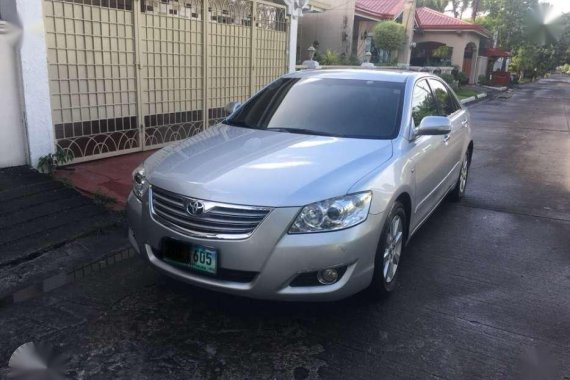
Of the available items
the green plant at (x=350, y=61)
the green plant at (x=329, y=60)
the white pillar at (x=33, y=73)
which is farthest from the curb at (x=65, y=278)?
the green plant at (x=350, y=61)

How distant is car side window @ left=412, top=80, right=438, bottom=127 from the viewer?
4.35 metres

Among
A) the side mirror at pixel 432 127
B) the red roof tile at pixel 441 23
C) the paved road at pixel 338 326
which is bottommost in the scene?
the paved road at pixel 338 326

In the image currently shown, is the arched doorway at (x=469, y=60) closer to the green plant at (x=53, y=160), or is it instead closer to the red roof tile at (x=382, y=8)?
the red roof tile at (x=382, y=8)

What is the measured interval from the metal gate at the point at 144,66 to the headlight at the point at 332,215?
427cm

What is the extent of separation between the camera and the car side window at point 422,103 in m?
4.35

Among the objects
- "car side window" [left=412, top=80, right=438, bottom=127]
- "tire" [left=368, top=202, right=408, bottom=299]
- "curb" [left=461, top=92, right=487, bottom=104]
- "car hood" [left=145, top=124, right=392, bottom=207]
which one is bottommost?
"curb" [left=461, top=92, right=487, bottom=104]

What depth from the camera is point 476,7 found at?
138 feet

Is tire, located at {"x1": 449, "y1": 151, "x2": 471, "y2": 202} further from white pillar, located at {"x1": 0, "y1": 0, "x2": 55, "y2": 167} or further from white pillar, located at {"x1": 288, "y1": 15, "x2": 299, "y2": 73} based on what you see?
white pillar, located at {"x1": 288, "y1": 15, "x2": 299, "y2": 73}

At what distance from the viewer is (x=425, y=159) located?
4.27 meters

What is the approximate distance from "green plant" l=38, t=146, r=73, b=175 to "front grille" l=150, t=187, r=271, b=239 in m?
3.14

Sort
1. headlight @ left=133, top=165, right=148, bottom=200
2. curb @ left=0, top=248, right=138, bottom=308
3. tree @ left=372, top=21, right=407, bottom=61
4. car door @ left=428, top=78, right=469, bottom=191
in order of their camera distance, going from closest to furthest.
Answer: headlight @ left=133, top=165, right=148, bottom=200 → curb @ left=0, top=248, right=138, bottom=308 → car door @ left=428, top=78, right=469, bottom=191 → tree @ left=372, top=21, right=407, bottom=61

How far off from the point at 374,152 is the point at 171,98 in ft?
15.9

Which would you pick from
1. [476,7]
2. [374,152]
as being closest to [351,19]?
[374,152]

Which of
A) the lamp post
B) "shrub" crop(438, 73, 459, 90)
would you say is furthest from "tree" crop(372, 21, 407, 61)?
the lamp post
